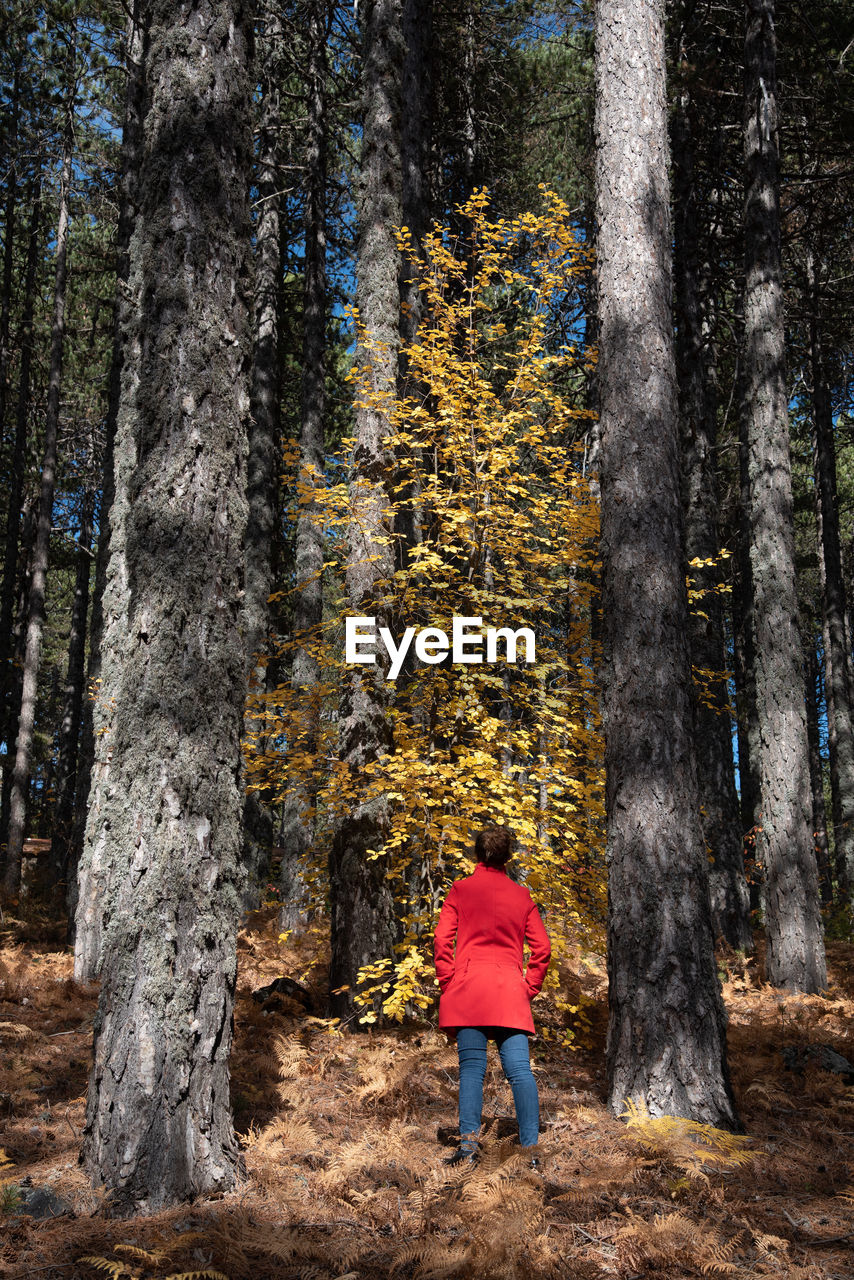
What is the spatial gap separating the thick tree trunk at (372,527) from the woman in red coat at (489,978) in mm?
2031

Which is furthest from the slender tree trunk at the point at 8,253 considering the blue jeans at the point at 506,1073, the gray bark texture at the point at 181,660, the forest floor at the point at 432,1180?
the blue jeans at the point at 506,1073

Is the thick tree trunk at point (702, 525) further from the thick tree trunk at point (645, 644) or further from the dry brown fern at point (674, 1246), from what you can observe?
the dry brown fern at point (674, 1246)

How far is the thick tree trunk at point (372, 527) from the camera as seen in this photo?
6.58 metres

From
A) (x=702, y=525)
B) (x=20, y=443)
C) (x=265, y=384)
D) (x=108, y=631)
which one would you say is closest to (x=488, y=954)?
(x=108, y=631)

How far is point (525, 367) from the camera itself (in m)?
6.91

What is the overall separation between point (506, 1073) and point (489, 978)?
430 mm

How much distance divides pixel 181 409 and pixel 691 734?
3.17 metres

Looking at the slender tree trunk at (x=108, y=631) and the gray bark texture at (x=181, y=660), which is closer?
the gray bark texture at (x=181, y=660)

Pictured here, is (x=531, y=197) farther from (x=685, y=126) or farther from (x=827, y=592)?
(x=827, y=592)

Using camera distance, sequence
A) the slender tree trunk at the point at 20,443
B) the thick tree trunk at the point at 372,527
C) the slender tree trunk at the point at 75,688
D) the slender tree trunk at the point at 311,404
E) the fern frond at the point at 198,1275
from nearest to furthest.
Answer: the fern frond at the point at 198,1275 → the thick tree trunk at the point at 372,527 → the slender tree trunk at the point at 311,404 → the slender tree trunk at the point at 20,443 → the slender tree trunk at the point at 75,688

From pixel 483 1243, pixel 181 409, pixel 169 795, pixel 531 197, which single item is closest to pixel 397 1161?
pixel 483 1243

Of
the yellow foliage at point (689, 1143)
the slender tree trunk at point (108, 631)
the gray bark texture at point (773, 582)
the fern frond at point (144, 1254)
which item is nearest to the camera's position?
the fern frond at point (144, 1254)

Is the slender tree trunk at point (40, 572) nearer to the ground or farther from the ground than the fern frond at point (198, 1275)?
farther from the ground

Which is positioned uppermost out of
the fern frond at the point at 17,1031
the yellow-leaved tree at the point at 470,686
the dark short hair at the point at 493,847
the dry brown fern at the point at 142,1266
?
the yellow-leaved tree at the point at 470,686
